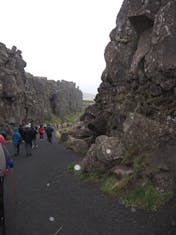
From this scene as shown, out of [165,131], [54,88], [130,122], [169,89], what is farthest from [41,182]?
[54,88]

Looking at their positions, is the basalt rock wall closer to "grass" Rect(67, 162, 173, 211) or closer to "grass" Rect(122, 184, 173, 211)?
"grass" Rect(67, 162, 173, 211)

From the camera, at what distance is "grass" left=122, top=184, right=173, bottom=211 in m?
8.88

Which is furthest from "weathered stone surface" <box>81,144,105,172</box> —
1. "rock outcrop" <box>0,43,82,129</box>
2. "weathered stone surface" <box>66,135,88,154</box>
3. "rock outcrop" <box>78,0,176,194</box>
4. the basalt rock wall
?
"rock outcrop" <box>0,43,82,129</box>

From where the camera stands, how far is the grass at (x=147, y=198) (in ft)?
29.1

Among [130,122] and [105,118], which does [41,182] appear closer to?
[130,122]

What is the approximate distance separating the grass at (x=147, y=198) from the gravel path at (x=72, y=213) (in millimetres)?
394

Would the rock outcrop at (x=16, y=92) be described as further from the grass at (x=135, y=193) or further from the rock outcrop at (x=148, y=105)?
the grass at (x=135, y=193)

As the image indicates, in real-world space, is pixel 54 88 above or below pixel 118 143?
above

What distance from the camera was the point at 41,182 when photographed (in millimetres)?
13312

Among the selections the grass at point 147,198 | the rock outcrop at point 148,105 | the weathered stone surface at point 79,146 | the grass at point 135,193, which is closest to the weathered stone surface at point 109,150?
the rock outcrop at point 148,105

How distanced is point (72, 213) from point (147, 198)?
294cm

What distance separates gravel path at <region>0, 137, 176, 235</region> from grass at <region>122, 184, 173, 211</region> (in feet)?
1.29

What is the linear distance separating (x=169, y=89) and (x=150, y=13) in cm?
619

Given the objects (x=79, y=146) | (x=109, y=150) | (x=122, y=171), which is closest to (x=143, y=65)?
(x=109, y=150)
